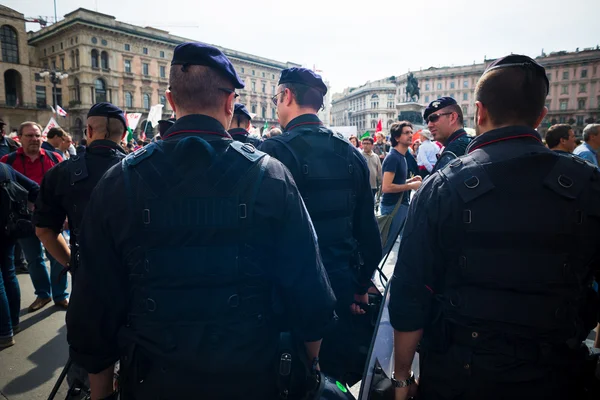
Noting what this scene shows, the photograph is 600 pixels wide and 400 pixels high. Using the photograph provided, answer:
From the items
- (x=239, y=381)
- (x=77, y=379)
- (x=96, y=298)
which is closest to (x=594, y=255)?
(x=239, y=381)

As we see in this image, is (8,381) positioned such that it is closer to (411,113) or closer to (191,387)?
(191,387)

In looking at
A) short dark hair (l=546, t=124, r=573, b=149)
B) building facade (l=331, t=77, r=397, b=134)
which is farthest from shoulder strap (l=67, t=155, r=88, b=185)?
building facade (l=331, t=77, r=397, b=134)

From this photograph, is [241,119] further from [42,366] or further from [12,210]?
[42,366]

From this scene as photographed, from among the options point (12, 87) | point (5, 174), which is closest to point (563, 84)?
point (5, 174)

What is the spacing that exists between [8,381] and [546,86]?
15.4 ft

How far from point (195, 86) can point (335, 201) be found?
135 cm

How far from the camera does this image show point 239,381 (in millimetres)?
1435

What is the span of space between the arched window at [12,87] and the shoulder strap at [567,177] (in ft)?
188

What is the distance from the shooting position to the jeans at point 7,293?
156 inches

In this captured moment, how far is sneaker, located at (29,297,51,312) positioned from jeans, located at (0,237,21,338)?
2.07ft

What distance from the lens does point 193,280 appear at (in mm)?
1415

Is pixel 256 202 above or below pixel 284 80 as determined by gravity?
below

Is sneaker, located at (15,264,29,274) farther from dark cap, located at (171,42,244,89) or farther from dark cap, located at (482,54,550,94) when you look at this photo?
dark cap, located at (482,54,550,94)

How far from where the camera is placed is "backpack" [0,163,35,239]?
3863 mm
